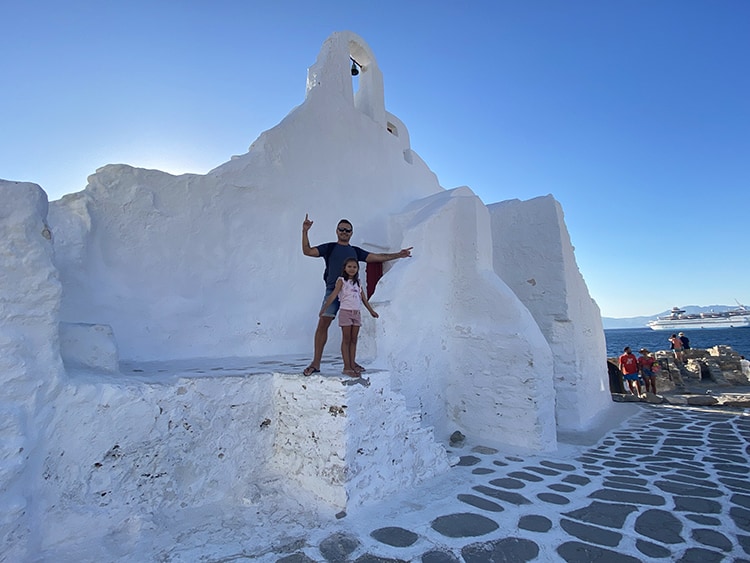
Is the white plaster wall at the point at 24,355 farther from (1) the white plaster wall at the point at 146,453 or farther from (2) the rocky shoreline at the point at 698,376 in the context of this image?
(2) the rocky shoreline at the point at 698,376

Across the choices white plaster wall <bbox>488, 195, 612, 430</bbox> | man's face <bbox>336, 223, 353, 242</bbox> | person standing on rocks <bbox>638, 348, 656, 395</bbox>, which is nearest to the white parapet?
man's face <bbox>336, 223, 353, 242</bbox>

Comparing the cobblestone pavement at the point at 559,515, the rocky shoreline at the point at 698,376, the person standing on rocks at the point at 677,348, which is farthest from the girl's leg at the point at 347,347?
the person standing on rocks at the point at 677,348

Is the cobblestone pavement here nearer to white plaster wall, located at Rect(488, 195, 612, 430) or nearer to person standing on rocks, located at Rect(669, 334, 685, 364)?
white plaster wall, located at Rect(488, 195, 612, 430)

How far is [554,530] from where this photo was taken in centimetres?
318

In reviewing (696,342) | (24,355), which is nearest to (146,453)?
(24,355)

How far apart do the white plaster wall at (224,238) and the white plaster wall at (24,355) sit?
5.21 feet

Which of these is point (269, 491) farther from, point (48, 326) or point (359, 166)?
point (359, 166)

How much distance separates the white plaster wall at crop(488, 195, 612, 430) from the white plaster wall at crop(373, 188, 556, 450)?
162 cm

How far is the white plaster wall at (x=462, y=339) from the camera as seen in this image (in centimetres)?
535

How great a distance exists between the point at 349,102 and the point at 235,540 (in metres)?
6.70

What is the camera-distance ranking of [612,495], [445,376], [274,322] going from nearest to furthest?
[612,495] → [274,322] → [445,376]

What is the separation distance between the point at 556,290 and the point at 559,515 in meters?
4.70

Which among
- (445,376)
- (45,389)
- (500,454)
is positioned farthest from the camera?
(445,376)

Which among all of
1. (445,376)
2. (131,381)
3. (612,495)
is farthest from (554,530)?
(131,381)
